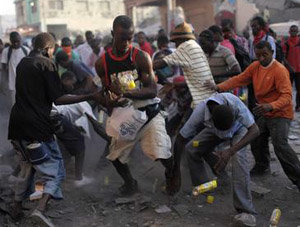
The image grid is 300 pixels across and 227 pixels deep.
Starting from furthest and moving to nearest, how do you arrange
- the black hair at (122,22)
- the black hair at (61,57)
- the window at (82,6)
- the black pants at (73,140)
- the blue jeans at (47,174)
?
1. the window at (82,6)
2. the black hair at (61,57)
3. the black pants at (73,140)
4. the black hair at (122,22)
5. the blue jeans at (47,174)

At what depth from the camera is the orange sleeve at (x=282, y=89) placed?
168 inches

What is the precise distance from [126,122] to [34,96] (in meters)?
0.97

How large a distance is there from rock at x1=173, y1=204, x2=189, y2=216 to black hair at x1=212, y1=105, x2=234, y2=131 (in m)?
1.03

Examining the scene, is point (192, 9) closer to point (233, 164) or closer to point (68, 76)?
point (68, 76)

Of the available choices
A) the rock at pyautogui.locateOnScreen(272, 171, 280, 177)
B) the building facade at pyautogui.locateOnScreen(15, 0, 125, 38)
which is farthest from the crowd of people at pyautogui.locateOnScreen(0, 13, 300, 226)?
the building facade at pyautogui.locateOnScreen(15, 0, 125, 38)

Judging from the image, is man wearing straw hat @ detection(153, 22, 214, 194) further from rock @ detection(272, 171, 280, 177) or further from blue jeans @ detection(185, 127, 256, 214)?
rock @ detection(272, 171, 280, 177)

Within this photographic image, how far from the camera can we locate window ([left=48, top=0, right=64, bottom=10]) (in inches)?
1886

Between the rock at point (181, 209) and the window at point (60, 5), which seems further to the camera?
the window at point (60, 5)

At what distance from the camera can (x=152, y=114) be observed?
4371 millimetres

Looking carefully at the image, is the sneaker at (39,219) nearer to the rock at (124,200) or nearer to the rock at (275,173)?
the rock at (124,200)

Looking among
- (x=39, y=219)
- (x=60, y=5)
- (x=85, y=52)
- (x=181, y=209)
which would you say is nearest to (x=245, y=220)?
(x=181, y=209)

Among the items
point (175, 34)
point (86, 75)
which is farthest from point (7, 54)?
point (175, 34)

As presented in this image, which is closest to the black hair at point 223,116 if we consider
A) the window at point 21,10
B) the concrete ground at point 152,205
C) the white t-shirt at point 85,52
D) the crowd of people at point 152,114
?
the crowd of people at point 152,114

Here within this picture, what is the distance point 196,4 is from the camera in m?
27.6
